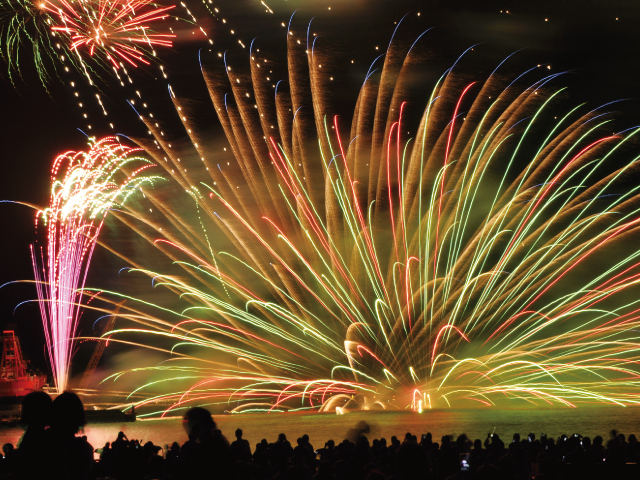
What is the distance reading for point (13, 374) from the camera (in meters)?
56.6

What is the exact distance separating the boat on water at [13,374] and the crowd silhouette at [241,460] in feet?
173

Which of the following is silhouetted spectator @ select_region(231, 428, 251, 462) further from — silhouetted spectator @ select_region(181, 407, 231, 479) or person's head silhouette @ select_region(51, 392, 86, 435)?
A: person's head silhouette @ select_region(51, 392, 86, 435)

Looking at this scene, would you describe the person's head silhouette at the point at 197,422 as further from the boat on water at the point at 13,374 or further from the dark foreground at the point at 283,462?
the boat on water at the point at 13,374

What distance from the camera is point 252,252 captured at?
28.6 meters

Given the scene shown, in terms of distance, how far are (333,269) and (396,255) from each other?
2881 mm

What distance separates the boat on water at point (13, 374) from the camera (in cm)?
5544

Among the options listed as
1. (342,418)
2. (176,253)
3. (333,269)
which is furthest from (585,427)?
(176,253)

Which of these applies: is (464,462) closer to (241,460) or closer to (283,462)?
(283,462)

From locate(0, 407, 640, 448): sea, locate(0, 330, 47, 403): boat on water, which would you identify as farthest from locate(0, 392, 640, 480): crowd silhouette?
locate(0, 330, 47, 403): boat on water

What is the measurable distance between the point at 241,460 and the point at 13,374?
58.0 m

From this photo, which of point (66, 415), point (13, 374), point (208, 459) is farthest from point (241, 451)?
point (13, 374)

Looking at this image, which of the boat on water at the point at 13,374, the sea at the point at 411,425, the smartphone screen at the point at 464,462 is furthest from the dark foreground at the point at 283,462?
the boat on water at the point at 13,374

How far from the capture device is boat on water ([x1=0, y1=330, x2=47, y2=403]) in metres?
55.4

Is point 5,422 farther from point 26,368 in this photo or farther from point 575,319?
point 575,319
